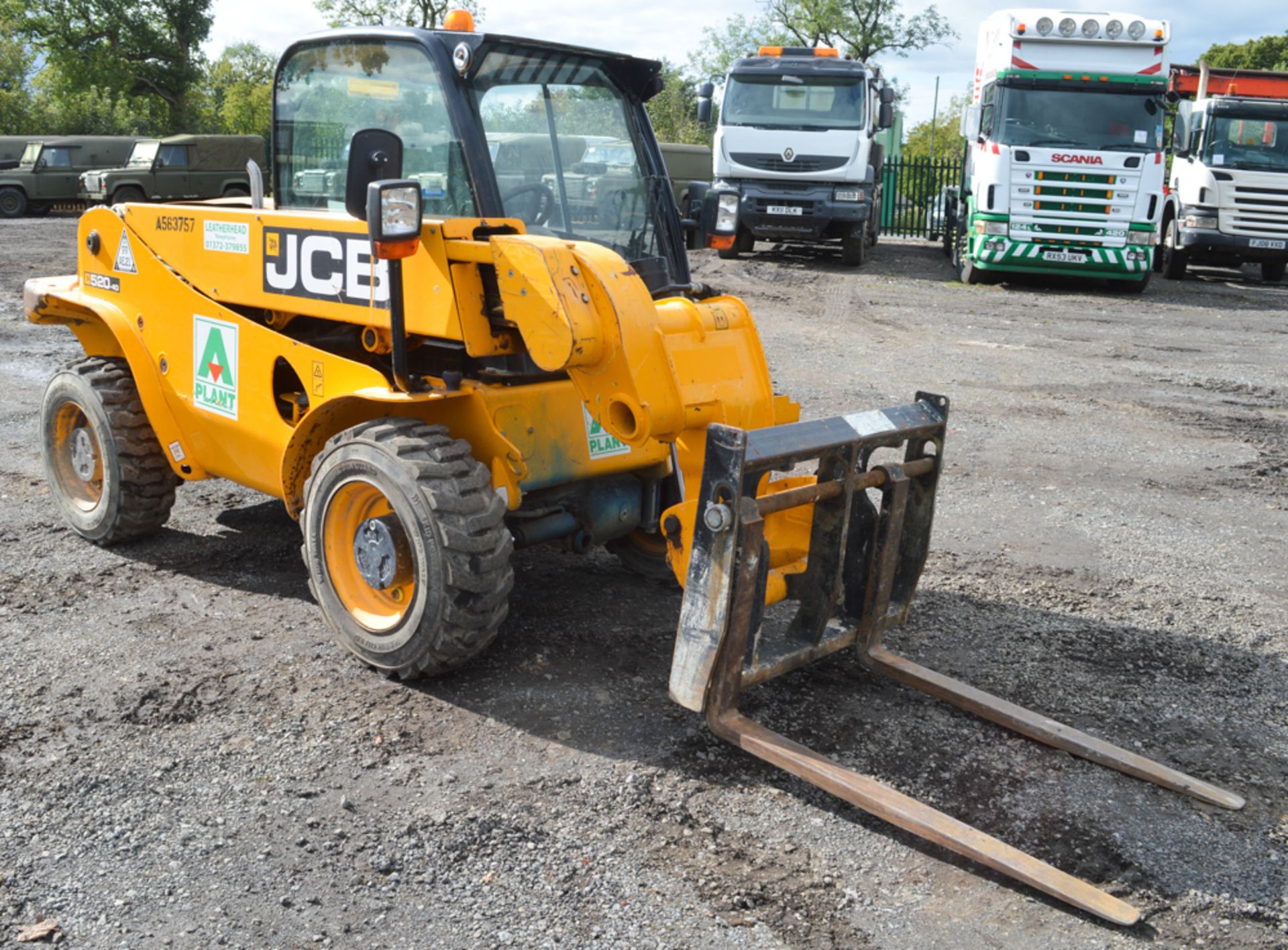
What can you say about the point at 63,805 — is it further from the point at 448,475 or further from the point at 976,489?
the point at 976,489

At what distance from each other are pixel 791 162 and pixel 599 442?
46.2 feet

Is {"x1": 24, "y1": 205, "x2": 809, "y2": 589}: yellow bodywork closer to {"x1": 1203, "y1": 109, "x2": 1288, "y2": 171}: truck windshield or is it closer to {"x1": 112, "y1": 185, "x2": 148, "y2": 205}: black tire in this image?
{"x1": 1203, "y1": 109, "x2": 1288, "y2": 171}: truck windshield

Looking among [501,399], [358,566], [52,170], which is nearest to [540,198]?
[501,399]

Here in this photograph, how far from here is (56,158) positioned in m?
28.0

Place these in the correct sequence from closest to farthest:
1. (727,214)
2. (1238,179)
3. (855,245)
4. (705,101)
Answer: (727,214)
(705,101)
(1238,179)
(855,245)

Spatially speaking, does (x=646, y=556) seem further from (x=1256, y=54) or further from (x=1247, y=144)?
(x=1256, y=54)

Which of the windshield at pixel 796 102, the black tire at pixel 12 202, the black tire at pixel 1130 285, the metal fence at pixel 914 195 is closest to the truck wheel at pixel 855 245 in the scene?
the windshield at pixel 796 102

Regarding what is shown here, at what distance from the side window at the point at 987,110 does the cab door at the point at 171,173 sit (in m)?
18.1

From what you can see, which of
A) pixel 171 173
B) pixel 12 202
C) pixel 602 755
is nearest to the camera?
pixel 602 755

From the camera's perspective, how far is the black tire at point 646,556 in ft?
17.1

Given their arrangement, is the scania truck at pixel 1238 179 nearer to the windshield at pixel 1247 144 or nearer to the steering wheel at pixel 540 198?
the windshield at pixel 1247 144

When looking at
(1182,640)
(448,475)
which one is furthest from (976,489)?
(448,475)

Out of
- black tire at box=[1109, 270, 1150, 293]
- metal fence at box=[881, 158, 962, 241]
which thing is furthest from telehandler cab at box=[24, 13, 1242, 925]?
metal fence at box=[881, 158, 962, 241]

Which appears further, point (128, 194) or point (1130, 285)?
point (128, 194)
